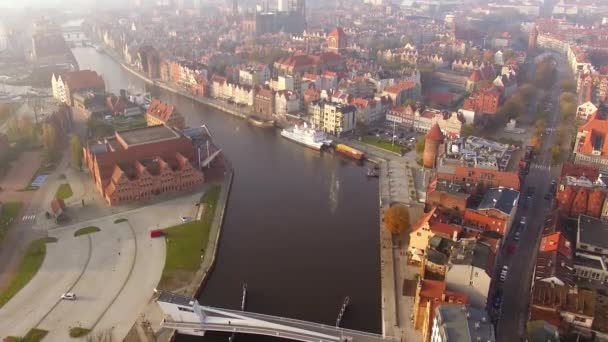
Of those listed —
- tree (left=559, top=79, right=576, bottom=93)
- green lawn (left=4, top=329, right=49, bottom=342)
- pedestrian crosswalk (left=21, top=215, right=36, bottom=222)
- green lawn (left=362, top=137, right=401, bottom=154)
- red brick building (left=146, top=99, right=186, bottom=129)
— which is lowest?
green lawn (left=4, top=329, right=49, bottom=342)

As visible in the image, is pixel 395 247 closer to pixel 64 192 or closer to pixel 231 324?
pixel 231 324

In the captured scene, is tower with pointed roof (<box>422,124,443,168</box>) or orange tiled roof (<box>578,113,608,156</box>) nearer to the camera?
tower with pointed roof (<box>422,124,443,168</box>)

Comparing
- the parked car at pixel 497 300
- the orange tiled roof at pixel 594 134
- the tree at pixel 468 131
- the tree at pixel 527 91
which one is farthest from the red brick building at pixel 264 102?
the parked car at pixel 497 300

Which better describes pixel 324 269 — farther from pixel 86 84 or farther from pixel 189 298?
pixel 86 84

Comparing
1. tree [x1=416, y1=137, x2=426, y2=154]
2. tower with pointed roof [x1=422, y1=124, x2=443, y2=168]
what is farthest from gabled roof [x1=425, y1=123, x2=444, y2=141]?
tree [x1=416, y1=137, x2=426, y2=154]

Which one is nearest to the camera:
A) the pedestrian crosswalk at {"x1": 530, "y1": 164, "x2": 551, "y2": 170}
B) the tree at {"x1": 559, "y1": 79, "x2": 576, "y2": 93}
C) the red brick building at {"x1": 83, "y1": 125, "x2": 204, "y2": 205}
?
the red brick building at {"x1": 83, "y1": 125, "x2": 204, "y2": 205}

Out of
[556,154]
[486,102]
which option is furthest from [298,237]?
[486,102]

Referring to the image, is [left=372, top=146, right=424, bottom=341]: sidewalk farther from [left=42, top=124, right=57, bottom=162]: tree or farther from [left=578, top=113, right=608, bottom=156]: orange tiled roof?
[left=42, top=124, right=57, bottom=162]: tree
